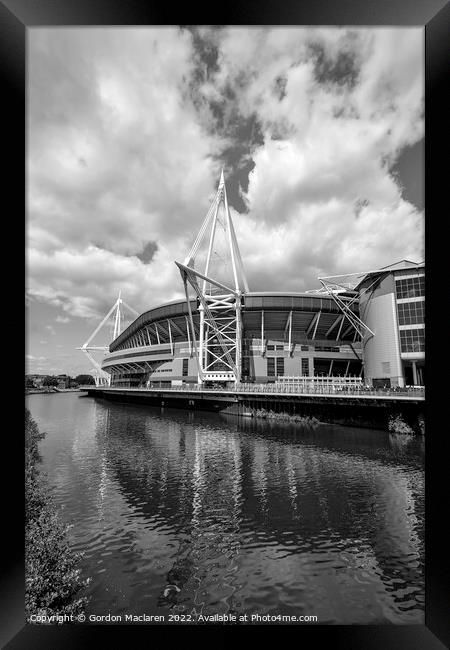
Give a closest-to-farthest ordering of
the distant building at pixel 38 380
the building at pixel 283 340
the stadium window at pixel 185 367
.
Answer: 1. the building at pixel 283 340
2. the stadium window at pixel 185 367
3. the distant building at pixel 38 380

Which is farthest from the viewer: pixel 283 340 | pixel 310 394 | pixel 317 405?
pixel 283 340

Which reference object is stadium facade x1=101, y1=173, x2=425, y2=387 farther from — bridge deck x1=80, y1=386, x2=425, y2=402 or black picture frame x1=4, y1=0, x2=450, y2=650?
black picture frame x1=4, y1=0, x2=450, y2=650

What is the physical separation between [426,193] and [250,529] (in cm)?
1391

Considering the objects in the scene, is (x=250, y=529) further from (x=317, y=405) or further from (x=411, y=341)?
(x=411, y=341)

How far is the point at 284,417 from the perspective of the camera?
4819cm

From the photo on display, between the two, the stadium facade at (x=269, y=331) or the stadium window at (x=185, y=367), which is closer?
the stadium facade at (x=269, y=331)

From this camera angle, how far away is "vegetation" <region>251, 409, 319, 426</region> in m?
44.8

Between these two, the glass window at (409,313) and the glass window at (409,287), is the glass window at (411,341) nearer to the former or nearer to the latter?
the glass window at (409,313)

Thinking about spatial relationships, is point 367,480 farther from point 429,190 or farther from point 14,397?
point 14,397

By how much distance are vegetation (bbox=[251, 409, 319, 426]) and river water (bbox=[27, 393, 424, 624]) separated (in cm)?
1546

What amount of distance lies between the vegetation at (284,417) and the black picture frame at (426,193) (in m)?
40.7

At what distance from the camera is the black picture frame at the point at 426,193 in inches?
186

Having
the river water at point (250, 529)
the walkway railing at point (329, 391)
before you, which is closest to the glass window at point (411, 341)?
the walkway railing at point (329, 391)

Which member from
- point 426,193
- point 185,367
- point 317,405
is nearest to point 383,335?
point 317,405
